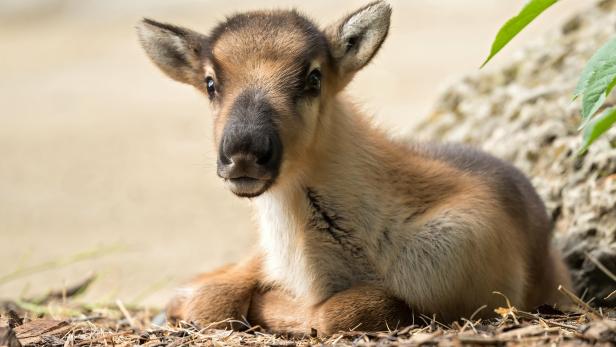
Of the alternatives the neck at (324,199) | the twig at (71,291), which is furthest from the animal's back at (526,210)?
the twig at (71,291)

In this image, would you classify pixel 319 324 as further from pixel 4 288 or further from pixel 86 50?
pixel 86 50

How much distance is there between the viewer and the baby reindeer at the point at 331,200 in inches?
247

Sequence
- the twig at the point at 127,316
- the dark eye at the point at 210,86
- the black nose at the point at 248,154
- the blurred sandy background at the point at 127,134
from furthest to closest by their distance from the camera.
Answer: the blurred sandy background at the point at 127,134
the twig at the point at 127,316
the dark eye at the point at 210,86
the black nose at the point at 248,154

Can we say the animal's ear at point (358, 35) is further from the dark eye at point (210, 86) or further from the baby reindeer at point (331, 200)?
the dark eye at point (210, 86)

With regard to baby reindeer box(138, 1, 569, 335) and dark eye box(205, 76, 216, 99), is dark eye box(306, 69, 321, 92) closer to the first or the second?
baby reindeer box(138, 1, 569, 335)

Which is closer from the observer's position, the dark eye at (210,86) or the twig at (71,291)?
the dark eye at (210,86)

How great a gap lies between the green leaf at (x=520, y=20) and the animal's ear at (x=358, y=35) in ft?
5.92

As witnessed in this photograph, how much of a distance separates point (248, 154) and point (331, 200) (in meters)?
1.06

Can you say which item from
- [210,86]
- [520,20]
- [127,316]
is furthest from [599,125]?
[127,316]

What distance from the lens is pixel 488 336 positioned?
504 cm

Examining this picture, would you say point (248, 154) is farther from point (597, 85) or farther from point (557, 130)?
point (557, 130)

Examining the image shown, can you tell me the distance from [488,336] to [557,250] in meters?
3.27

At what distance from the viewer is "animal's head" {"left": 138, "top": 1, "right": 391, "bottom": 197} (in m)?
5.96

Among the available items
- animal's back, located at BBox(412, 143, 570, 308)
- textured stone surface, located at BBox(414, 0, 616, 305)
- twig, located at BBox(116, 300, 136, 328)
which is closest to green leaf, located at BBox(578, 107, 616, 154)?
animal's back, located at BBox(412, 143, 570, 308)
